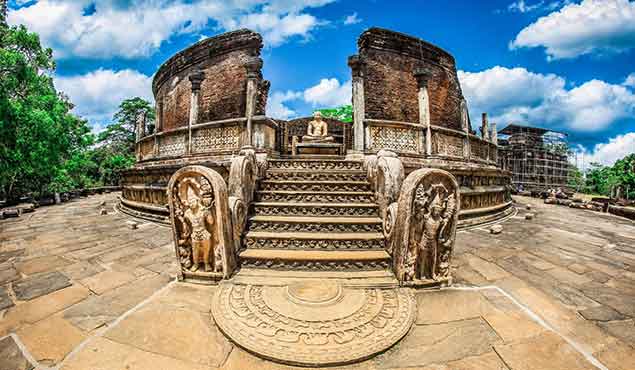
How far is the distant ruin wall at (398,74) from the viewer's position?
10398 millimetres

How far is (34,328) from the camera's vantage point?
2.04 metres

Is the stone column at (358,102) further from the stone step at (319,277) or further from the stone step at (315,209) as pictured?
the stone step at (319,277)

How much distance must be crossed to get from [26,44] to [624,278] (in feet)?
70.5

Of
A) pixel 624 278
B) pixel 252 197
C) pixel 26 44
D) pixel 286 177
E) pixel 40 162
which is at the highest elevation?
pixel 26 44

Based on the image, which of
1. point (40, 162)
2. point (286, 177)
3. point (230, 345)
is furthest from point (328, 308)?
point (40, 162)

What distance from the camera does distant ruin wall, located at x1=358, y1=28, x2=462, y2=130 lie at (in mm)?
10398

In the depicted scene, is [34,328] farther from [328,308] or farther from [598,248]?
[598,248]

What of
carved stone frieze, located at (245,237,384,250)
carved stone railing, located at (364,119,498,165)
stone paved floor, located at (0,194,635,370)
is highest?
carved stone railing, located at (364,119,498,165)

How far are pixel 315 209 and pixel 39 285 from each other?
3.48 m

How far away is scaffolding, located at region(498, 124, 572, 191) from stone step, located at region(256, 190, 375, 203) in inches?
1192

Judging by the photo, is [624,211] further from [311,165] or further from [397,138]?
[311,165]

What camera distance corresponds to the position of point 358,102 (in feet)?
25.1

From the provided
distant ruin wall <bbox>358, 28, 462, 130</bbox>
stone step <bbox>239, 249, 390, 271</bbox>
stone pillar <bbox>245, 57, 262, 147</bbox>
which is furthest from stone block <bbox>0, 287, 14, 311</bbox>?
distant ruin wall <bbox>358, 28, 462, 130</bbox>

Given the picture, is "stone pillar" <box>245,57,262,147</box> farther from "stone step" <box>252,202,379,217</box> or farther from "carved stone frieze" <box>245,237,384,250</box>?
"carved stone frieze" <box>245,237,384,250</box>
